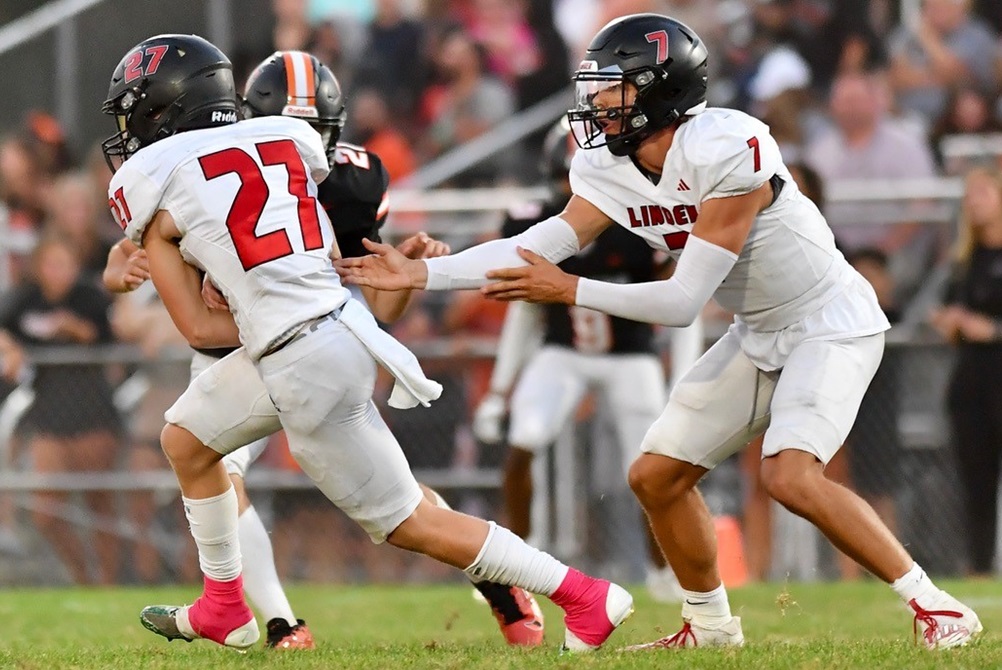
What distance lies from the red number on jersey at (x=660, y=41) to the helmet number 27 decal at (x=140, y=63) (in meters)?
1.46

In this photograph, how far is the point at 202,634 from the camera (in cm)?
471

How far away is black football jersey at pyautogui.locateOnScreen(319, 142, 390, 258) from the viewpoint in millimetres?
5410

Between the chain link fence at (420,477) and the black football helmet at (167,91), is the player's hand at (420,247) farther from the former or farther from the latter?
the chain link fence at (420,477)

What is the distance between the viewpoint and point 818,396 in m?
4.52

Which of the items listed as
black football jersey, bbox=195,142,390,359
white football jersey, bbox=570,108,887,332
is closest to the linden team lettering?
white football jersey, bbox=570,108,887,332

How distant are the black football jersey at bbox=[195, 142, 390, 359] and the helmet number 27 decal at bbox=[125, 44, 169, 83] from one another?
0.99 metres

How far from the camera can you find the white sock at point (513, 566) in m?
4.49

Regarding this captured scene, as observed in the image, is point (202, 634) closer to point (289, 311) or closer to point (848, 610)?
point (289, 311)

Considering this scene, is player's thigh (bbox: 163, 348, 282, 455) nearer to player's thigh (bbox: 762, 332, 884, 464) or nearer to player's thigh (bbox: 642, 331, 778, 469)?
player's thigh (bbox: 642, 331, 778, 469)

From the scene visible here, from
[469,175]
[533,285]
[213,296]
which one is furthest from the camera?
[469,175]

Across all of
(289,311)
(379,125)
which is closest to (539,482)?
(379,125)

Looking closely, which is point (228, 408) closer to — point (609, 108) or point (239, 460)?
point (239, 460)

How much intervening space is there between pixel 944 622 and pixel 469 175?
22.6 ft

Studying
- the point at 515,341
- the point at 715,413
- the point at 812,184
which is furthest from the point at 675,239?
the point at 812,184
